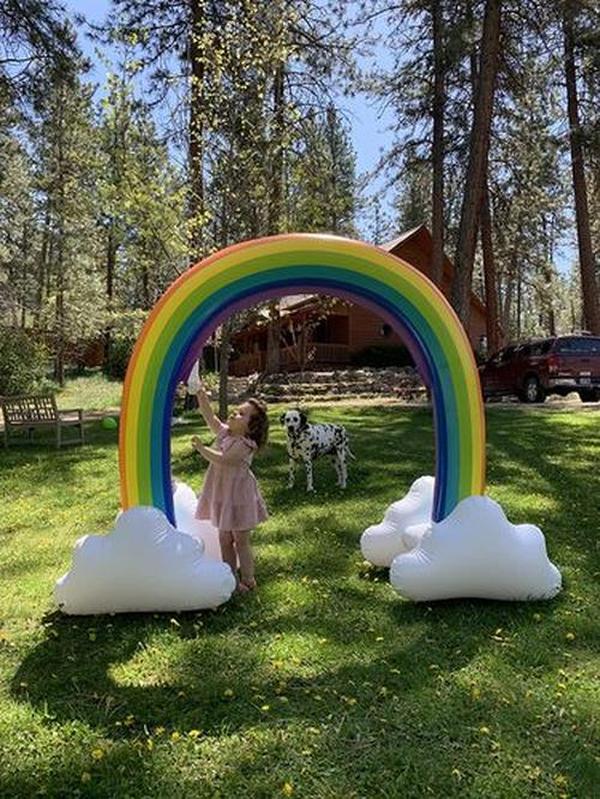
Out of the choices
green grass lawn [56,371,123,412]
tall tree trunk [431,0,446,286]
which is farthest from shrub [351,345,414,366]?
green grass lawn [56,371,123,412]

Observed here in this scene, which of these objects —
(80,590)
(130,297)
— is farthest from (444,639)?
(130,297)

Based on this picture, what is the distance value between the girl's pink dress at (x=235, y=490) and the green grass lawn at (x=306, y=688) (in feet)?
2.00

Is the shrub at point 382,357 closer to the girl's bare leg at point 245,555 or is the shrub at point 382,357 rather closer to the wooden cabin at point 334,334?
the wooden cabin at point 334,334

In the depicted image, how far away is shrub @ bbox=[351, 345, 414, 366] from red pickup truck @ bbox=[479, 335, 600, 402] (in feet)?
34.4

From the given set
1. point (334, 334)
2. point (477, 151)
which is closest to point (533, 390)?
point (477, 151)

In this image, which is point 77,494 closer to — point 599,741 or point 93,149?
point 599,741

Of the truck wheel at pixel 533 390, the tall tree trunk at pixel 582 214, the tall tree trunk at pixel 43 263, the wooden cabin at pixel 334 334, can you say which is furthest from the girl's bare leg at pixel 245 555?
the tall tree trunk at pixel 43 263

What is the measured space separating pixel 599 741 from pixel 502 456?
7.81 meters

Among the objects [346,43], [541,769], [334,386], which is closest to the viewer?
[541,769]

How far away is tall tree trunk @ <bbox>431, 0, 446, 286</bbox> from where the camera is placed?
52.7 ft

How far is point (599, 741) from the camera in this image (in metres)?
3.75

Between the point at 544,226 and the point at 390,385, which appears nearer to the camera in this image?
the point at 390,385

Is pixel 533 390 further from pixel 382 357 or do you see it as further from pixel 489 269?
pixel 382 357

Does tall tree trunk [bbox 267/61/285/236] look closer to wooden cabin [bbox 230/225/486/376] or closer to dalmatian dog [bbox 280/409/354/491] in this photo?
dalmatian dog [bbox 280/409/354/491]
